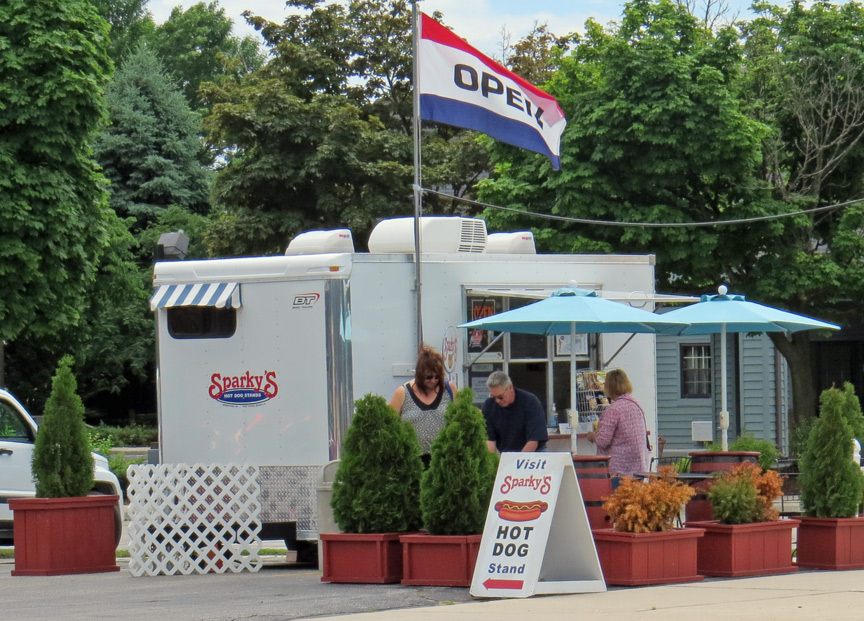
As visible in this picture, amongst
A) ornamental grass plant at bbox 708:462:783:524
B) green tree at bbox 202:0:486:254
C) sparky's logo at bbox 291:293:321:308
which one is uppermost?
green tree at bbox 202:0:486:254

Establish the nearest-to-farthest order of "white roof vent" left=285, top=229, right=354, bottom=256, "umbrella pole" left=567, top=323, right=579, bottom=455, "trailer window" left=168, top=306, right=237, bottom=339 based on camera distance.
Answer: "umbrella pole" left=567, top=323, right=579, bottom=455, "white roof vent" left=285, top=229, right=354, bottom=256, "trailer window" left=168, top=306, right=237, bottom=339

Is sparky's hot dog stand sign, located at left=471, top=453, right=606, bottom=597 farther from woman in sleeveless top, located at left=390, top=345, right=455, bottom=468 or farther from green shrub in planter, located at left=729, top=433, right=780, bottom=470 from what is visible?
green shrub in planter, located at left=729, top=433, right=780, bottom=470

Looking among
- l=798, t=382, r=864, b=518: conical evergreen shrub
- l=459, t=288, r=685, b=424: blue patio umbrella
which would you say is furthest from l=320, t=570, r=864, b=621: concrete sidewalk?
l=459, t=288, r=685, b=424: blue patio umbrella

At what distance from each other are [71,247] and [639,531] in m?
19.7

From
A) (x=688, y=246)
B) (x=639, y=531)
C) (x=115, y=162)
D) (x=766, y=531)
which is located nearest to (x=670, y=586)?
(x=639, y=531)

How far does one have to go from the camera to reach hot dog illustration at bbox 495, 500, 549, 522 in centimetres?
909

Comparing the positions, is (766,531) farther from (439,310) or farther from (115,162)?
(115,162)

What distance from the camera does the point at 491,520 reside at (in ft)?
30.1

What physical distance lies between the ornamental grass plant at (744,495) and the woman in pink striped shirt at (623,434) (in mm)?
940

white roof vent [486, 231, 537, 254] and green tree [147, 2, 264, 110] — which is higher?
green tree [147, 2, 264, 110]

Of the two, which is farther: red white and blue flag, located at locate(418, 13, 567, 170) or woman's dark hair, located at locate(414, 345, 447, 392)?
red white and blue flag, located at locate(418, 13, 567, 170)

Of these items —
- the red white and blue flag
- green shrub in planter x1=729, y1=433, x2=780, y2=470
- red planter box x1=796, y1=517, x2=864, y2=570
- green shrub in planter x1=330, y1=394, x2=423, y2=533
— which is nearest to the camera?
green shrub in planter x1=330, y1=394, x2=423, y2=533

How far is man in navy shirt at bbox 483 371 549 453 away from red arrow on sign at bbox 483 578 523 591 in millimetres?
1720

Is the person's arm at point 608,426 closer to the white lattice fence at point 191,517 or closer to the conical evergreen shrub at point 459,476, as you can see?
the conical evergreen shrub at point 459,476
